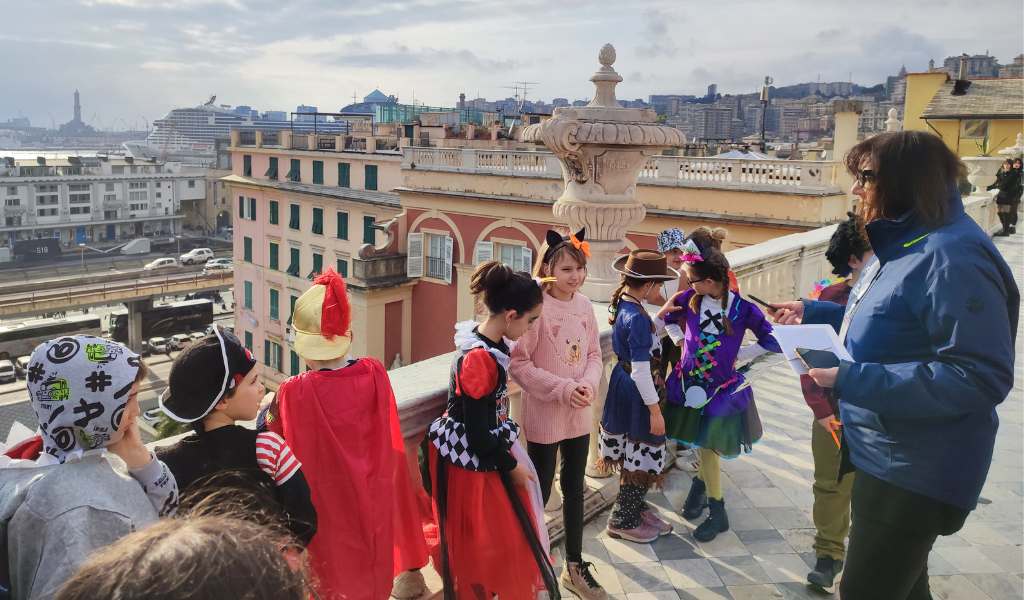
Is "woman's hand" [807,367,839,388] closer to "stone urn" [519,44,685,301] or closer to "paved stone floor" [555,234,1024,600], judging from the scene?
"paved stone floor" [555,234,1024,600]

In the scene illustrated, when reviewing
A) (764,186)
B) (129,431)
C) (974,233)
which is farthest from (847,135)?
(129,431)

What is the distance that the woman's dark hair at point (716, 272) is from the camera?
3564 millimetres

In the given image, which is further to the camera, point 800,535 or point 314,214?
point 314,214

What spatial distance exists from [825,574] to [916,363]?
1637 mm

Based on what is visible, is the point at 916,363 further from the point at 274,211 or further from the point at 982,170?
the point at 274,211

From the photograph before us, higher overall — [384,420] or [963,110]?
[963,110]

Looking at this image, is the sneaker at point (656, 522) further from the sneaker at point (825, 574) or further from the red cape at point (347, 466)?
the red cape at point (347, 466)

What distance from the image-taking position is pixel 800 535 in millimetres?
3842

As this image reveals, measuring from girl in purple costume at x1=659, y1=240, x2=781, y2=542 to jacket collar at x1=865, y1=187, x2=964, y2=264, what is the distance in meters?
1.26

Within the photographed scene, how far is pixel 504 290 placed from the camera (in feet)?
9.18

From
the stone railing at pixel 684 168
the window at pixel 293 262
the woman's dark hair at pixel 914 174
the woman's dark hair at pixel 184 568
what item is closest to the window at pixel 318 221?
the window at pixel 293 262

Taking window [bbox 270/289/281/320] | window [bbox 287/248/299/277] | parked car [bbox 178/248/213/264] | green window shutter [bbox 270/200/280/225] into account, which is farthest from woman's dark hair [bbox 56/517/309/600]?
parked car [bbox 178/248/213/264]

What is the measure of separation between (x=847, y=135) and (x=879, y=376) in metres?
17.2

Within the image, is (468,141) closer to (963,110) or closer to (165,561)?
(963,110)
